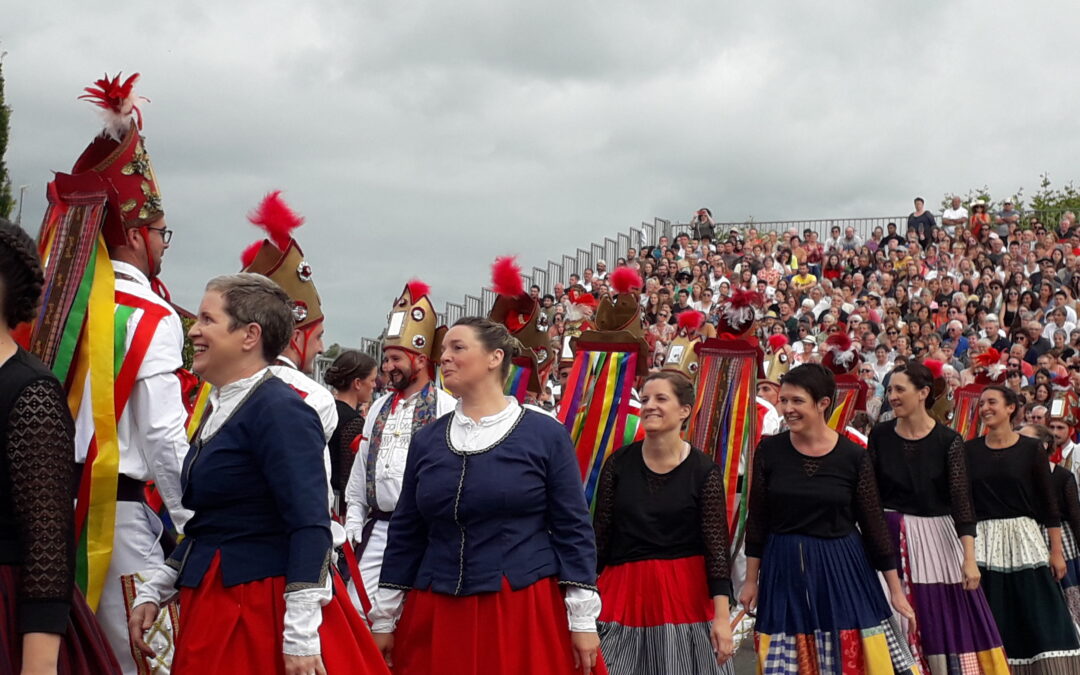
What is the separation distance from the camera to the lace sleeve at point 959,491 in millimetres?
7035

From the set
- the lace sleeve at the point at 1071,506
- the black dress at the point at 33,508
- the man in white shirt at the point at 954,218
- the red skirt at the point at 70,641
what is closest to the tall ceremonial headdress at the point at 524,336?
the lace sleeve at the point at 1071,506

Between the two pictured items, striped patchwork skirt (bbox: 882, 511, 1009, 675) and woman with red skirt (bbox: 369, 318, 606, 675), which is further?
striped patchwork skirt (bbox: 882, 511, 1009, 675)

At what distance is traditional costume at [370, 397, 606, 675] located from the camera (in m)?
4.41

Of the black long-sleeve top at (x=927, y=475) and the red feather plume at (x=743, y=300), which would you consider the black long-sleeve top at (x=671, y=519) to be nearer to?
the black long-sleeve top at (x=927, y=475)

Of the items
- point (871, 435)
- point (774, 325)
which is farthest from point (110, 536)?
point (774, 325)

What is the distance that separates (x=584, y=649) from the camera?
14.4 ft

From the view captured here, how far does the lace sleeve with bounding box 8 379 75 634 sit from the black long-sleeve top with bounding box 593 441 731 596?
11.6 ft

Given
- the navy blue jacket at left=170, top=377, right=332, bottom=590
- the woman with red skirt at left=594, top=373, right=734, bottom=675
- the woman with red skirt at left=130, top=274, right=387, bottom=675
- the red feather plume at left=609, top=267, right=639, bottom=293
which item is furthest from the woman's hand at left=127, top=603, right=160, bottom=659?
the red feather plume at left=609, top=267, right=639, bottom=293

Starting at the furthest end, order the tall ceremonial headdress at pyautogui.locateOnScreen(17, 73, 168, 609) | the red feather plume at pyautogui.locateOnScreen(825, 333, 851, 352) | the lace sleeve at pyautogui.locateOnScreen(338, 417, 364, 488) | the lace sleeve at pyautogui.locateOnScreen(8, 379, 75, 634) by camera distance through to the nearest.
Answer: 1. the red feather plume at pyautogui.locateOnScreen(825, 333, 851, 352)
2. the lace sleeve at pyautogui.locateOnScreen(338, 417, 364, 488)
3. the tall ceremonial headdress at pyautogui.locateOnScreen(17, 73, 168, 609)
4. the lace sleeve at pyautogui.locateOnScreen(8, 379, 75, 634)

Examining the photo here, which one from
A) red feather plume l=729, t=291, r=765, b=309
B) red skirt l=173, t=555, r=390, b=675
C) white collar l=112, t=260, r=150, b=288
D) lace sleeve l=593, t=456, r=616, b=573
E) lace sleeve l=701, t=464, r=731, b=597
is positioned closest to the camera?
red skirt l=173, t=555, r=390, b=675

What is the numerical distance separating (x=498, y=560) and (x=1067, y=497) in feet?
18.6

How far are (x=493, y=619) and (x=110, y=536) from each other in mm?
1311

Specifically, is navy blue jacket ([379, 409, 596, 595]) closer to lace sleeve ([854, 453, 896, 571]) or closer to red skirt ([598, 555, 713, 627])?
red skirt ([598, 555, 713, 627])

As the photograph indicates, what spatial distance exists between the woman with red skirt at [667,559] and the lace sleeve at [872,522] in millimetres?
785
